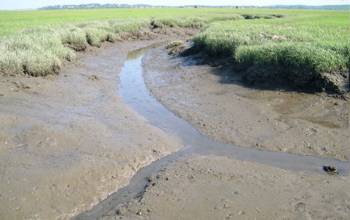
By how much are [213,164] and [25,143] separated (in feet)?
12.4

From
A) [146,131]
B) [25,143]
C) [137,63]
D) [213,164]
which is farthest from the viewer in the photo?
[137,63]

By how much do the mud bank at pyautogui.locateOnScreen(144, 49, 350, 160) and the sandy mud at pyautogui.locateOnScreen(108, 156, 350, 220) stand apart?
1.50m

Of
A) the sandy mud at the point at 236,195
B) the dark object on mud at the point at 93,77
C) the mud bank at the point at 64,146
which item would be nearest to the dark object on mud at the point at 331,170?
the sandy mud at the point at 236,195

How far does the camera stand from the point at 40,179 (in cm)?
722

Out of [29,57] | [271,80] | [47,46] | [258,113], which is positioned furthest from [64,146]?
[47,46]

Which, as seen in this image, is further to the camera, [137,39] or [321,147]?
[137,39]

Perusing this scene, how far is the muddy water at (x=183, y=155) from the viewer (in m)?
6.86

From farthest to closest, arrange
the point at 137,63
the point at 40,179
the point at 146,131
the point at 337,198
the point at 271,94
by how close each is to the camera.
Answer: the point at 137,63
the point at 271,94
the point at 146,131
the point at 40,179
the point at 337,198

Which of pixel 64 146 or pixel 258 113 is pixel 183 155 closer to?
pixel 64 146

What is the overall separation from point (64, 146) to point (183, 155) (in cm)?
237

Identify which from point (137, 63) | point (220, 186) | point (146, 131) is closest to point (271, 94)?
point (146, 131)

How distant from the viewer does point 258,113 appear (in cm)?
1122

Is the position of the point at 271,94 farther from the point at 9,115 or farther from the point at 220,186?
the point at 9,115

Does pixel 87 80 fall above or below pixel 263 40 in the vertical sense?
below
